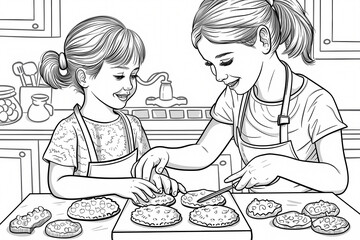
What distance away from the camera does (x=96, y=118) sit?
2.11 m

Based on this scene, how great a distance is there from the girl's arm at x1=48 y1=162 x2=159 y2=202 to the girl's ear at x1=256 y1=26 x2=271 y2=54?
2.18 ft

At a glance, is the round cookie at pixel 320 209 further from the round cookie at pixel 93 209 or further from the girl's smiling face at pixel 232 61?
the round cookie at pixel 93 209

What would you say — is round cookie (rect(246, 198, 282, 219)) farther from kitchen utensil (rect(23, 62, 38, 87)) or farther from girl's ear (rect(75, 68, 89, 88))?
kitchen utensil (rect(23, 62, 38, 87))

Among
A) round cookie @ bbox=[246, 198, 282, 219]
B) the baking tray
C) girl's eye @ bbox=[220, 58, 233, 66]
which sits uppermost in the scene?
girl's eye @ bbox=[220, 58, 233, 66]

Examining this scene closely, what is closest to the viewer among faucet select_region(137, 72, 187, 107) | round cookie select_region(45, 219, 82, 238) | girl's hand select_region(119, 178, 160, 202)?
round cookie select_region(45, 219, 82, 238)

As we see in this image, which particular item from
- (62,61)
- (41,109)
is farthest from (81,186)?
(41,109)

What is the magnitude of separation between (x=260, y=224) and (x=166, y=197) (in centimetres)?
37

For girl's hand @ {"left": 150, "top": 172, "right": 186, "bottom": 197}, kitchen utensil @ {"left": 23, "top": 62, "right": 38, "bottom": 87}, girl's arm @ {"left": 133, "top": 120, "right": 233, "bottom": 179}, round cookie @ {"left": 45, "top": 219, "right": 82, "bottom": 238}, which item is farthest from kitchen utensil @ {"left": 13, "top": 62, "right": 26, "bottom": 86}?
round cookie @ {"left": 45, "top": 219, "right": 82, "bottom": 238}

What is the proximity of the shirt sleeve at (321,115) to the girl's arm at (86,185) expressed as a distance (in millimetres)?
648

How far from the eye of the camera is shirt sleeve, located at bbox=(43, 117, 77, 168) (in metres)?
2.01

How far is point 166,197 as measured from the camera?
6.45 feet

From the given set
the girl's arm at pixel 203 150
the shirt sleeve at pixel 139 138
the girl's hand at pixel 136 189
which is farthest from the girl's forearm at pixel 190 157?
the girl's hand at pixel 136 189

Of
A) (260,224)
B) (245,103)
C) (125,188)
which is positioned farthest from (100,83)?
(260,224)

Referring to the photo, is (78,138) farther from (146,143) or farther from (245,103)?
(245,103)
